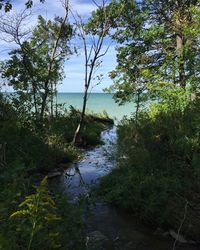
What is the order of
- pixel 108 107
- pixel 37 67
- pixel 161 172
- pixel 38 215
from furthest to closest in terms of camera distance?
pixel 108 107
pixel 37 67
pixel 161 172
pixel 38 215

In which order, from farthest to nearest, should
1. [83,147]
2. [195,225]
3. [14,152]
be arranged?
[83,147]
[14,152]
[195,225]

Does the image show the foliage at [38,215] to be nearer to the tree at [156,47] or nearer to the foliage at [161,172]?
the foliage at [161,172]

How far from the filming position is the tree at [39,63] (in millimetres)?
15703

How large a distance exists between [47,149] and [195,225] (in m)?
7.07

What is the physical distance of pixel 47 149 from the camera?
40.9 feet

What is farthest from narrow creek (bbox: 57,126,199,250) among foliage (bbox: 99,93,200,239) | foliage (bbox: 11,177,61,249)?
foliage (bbox: 11,177,61,249)

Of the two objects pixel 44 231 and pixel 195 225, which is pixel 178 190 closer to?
pixel 195 225

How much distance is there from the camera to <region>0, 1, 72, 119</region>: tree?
1570 centimetres

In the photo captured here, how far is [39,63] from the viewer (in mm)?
16828

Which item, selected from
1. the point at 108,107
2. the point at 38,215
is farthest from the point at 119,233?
the point at 108,107

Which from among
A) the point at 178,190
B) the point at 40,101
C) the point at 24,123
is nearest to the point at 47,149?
the point at 24,123

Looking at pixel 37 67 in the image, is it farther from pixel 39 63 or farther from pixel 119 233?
pixel 119 233

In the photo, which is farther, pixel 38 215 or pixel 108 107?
pixel 108 107

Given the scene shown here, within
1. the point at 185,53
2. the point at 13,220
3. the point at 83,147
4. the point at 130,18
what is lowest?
the point at 83,147
